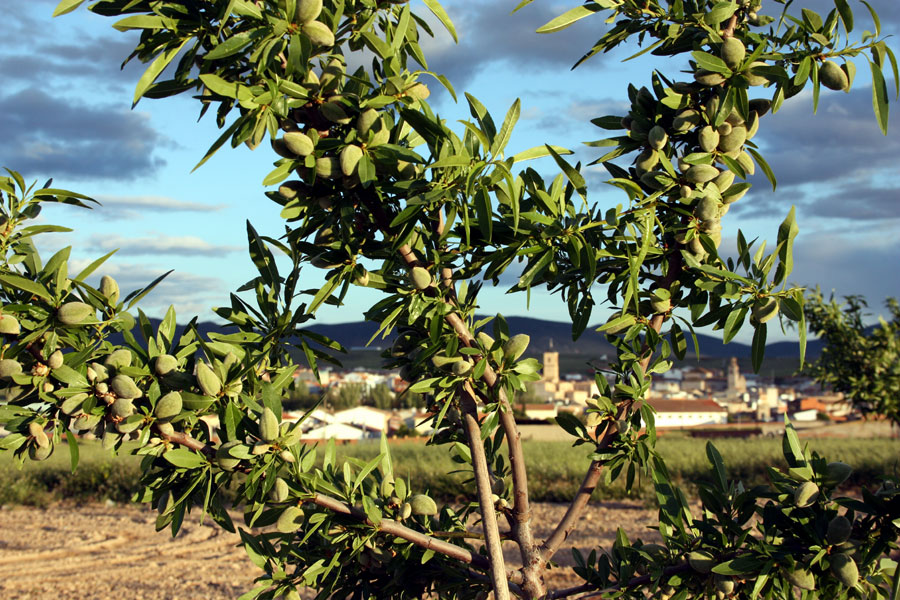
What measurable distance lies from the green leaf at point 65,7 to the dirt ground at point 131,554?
585 centimetres

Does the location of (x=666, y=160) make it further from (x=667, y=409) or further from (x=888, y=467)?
(x=667, y=409)

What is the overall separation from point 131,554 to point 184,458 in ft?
25.5

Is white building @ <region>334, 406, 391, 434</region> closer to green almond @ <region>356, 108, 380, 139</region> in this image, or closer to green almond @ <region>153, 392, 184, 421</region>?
green almond @ <region>153, 392, 184, 421</region>

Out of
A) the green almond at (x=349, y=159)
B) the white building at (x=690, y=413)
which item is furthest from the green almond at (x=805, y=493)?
the white building at (x=690, y=413)

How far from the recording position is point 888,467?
10.5m

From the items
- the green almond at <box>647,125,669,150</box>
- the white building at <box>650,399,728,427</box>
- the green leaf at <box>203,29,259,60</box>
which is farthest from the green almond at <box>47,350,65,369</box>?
the white building at <box>650,399,728,427</box>

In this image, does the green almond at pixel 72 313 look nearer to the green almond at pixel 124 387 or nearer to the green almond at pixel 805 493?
the green almond at pixel 124 387

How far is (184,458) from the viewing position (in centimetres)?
116

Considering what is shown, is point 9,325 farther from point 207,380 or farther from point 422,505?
point 422,505

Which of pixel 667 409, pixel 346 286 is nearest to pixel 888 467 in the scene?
pixel 346 286

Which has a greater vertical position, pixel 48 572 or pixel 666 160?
pixel 666 160

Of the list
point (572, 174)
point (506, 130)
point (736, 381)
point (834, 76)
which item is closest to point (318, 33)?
point (506, 130)

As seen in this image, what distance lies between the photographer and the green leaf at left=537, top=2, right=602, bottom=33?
4.07 ft

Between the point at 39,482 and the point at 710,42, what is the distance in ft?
44.1
